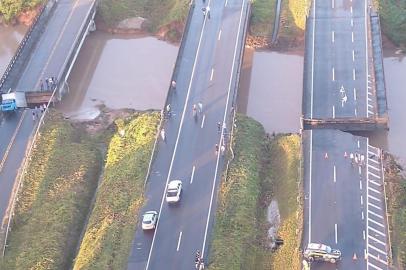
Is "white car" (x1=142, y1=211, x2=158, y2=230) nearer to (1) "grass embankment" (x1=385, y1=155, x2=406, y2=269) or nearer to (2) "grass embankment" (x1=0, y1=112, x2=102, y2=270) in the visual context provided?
(2) "grass embankment" (x1=0, y1=112, x2=102, y2=270)

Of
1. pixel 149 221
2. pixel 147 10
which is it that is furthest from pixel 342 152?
pixel 147 10

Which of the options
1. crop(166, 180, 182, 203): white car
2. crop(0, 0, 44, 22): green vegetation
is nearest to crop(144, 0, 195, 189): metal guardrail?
crop(166, 180, 182, 203): white car

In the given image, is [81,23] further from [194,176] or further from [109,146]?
[194,176]

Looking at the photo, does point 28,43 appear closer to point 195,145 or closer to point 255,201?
point 195,145

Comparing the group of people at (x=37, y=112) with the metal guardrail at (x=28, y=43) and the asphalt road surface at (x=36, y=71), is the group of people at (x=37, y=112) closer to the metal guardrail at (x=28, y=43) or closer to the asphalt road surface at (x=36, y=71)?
the asphalt road surface at (x=36, y=71)

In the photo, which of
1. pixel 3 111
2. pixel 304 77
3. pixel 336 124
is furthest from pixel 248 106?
pixel 3 111

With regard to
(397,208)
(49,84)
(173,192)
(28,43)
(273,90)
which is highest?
(28,43)

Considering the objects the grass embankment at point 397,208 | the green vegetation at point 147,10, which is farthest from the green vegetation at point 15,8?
the grass embankment at point 397,208

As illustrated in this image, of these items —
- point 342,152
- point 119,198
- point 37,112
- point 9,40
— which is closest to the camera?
point 119,198
